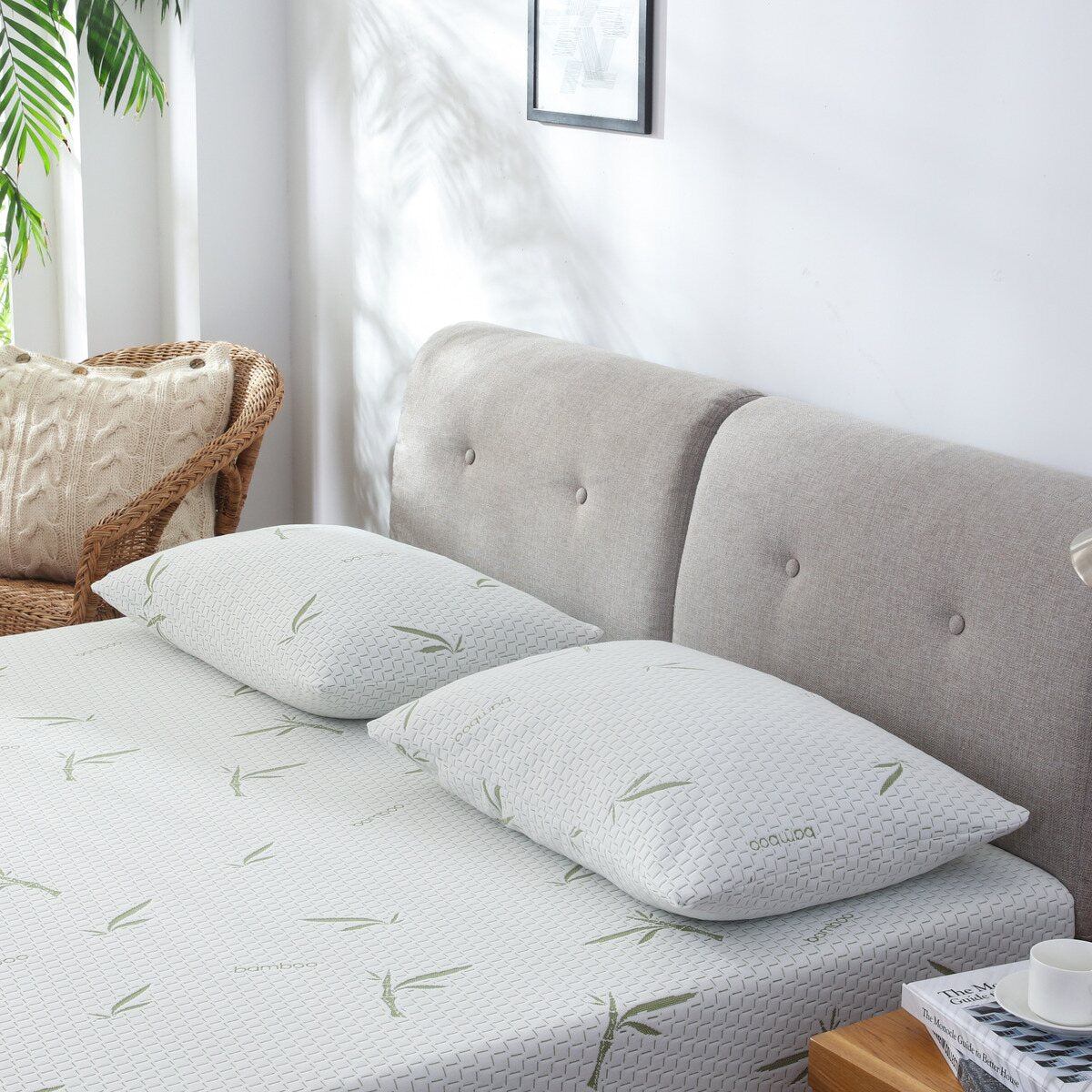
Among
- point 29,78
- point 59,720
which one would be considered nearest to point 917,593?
point 59,720

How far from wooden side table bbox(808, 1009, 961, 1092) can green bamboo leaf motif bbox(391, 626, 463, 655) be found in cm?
75

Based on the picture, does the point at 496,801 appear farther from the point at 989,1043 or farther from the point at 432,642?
the point at 989,1043

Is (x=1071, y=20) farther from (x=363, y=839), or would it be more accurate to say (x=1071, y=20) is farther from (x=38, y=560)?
(x=38, y=560)

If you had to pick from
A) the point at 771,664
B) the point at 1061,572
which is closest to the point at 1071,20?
the point at 1061,572

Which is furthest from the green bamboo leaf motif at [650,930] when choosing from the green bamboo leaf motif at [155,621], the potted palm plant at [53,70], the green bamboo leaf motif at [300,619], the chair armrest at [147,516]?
the potted palm plant at [53,70]

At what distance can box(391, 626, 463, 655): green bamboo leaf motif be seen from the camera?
184 centimetres

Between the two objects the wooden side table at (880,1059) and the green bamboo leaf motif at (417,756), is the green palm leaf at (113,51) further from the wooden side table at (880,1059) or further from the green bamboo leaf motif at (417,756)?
the wooden side table at (880,1059)

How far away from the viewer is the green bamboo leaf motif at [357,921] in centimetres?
134

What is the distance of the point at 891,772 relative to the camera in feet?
4.69

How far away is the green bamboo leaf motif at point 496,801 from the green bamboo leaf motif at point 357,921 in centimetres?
19

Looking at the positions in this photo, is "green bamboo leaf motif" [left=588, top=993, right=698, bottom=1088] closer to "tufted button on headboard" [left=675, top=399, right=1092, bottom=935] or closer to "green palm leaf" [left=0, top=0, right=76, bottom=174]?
"tufted button on headboard" [left=675, top=399, right=1092, bottom=935]

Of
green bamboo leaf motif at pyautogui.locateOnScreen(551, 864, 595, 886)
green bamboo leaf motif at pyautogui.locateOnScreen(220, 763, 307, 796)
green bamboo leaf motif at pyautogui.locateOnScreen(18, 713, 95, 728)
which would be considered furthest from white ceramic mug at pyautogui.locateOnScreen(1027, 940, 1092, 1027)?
green bamboo leaf motif at pyautogui.locateOnScreen(18, 713, 95, 728)

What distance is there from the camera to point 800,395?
1956mm

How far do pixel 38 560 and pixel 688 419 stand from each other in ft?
4.49
